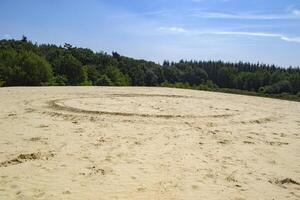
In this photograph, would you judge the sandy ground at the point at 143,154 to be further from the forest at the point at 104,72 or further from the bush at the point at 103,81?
the bush at the point at 103,81

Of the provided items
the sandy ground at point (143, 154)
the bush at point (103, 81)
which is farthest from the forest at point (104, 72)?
the sandy ground at point (143, 154)

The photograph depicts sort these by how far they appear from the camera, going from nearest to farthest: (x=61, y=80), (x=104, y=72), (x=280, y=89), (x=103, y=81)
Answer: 1. (x=61, y=80)
2. (x=103, y=81)
3. (x=104, y=72)
4. (x=280, y=89)

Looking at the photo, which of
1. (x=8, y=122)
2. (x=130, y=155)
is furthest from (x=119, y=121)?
(x=130, y=155)

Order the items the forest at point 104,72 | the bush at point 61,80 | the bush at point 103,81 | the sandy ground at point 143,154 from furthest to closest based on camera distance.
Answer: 1. the bush at point 103,81
2. the bush at point 61,80
3. the forest at point 104,72
4. the sandy ground at point 143,154

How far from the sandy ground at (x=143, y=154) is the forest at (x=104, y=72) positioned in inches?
673

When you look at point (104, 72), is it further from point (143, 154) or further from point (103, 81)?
point (143, 154)

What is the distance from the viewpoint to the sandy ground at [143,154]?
684 centimetres

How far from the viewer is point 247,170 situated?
8.33 metres

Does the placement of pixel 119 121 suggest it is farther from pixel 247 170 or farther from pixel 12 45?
pixel 12 45


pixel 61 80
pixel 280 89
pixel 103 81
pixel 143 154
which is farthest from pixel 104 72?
pixel 143 154

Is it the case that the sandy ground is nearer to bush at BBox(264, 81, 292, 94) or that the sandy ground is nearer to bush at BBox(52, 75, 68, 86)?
bush at BBox(52, 75, 68, 86)

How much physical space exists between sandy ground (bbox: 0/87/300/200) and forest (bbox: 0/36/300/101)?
56.1ft

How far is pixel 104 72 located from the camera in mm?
76125

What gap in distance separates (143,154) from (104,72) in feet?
222
